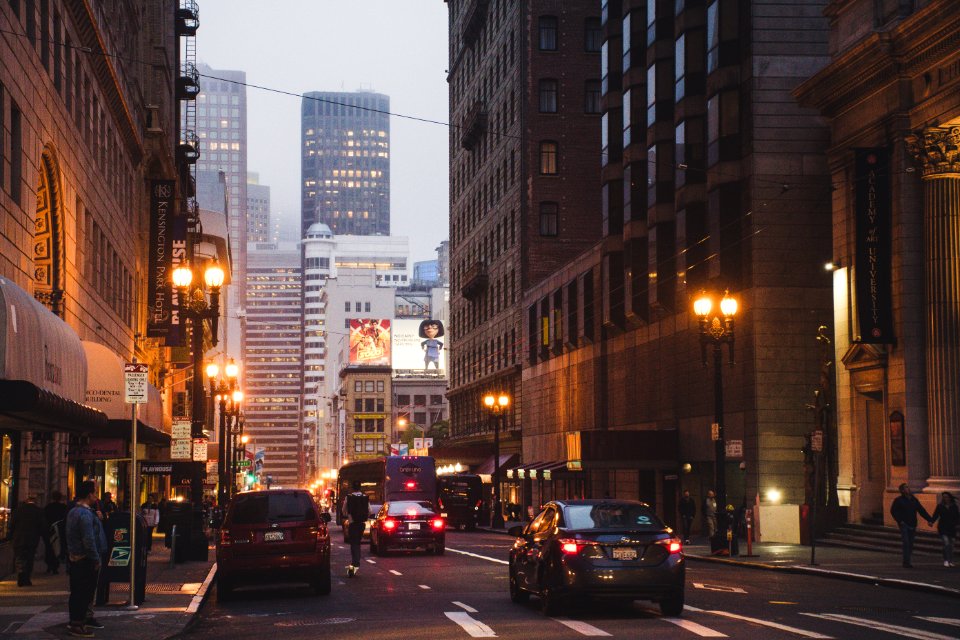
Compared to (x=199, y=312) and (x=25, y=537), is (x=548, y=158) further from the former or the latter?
(x=25, y=537)

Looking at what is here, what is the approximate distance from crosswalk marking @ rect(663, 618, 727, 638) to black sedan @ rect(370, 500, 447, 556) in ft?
66.9

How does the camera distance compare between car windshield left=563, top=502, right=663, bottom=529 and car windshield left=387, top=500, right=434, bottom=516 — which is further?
car windshield left=387, top=500, right=434, bottom=516

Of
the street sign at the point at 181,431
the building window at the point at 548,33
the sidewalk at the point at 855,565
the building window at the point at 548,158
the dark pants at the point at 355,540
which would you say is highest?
the building window at the point at 548,33

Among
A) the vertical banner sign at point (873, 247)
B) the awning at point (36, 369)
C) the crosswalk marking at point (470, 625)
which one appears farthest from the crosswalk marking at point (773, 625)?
the vertical banner sign at point (873, 247)

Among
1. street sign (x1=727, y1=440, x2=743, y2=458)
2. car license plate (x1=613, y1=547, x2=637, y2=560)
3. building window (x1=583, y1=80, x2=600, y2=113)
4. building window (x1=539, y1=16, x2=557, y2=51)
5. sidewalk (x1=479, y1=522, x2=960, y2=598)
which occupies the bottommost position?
sidewalk (x1=479, y1=522, x2=960, y2=598)

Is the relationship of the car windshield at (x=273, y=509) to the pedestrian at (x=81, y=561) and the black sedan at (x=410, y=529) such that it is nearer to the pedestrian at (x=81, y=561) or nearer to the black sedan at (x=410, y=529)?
the pedestrian at (x=81, y=561)

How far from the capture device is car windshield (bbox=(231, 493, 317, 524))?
2417 cm

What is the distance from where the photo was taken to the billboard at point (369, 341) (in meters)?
187

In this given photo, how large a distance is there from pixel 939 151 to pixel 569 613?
2068 cm

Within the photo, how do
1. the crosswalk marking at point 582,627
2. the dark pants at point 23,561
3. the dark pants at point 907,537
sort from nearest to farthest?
the crosswalk marking at point 582,627
the dark pants at point 23,561
the dark pants at point 907,537

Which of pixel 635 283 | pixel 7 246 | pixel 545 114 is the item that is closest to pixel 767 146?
pixel 635 283

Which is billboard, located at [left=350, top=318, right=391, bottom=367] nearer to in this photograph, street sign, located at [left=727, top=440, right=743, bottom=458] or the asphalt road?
street sign, located at [left=727, top=440, right=743, bottom=458]

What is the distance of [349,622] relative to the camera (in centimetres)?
1788

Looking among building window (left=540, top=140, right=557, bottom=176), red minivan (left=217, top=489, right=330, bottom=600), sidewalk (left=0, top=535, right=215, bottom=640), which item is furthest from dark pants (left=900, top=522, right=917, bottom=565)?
building window (left=540, top=140, right=557, bottom=176)
